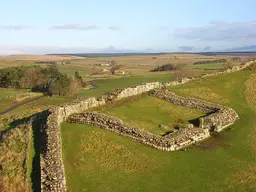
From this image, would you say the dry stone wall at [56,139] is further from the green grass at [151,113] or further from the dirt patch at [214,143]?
the green grass at [151,113]

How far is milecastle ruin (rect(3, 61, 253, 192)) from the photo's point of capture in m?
24.7

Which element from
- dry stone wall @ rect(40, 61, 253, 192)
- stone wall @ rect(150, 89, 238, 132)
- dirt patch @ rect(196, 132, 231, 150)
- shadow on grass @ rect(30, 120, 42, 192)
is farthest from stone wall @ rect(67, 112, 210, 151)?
shadow on grass @ rect(30, 120, 42, 192)

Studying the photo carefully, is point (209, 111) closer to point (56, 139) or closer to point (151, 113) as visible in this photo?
point (151, 113)

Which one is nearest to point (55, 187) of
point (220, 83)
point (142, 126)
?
point (142, 126)

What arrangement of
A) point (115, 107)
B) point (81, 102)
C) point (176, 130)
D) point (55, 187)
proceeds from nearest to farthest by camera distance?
point (55, 187) → point (176, 130) → point (81, 102) → point (115, 107)

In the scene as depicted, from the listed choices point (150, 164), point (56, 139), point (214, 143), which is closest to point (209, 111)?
point (214, 143)

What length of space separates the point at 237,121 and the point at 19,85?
10138cm

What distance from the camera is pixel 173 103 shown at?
152ft

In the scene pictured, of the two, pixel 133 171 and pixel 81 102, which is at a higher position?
pixel 81 102

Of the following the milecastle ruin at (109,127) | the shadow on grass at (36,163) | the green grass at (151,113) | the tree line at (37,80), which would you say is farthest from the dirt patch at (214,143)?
the tree line at (37,80)

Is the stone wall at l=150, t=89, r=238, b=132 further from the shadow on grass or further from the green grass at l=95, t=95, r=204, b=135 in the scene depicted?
the shadow on grass

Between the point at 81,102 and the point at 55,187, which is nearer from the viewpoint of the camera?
the point at 55,187

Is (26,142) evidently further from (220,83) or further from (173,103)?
(220,83)

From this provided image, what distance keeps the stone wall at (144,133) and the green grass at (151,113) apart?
250 cm
